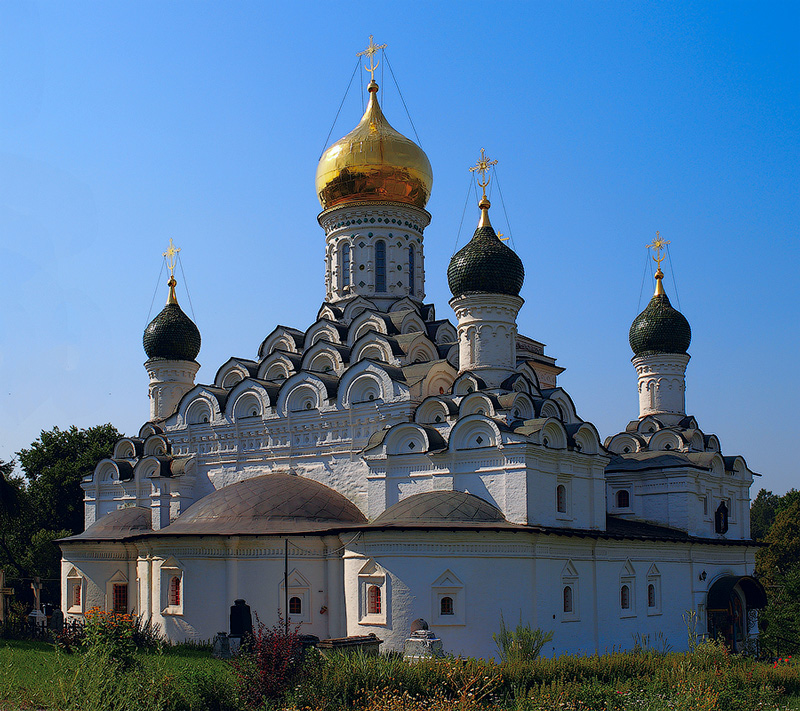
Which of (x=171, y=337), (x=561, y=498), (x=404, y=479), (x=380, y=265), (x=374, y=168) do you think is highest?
(x=374, y=168)

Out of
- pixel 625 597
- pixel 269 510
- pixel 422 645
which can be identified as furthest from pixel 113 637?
pixel 625 597

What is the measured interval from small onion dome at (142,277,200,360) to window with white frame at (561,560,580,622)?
454 inches

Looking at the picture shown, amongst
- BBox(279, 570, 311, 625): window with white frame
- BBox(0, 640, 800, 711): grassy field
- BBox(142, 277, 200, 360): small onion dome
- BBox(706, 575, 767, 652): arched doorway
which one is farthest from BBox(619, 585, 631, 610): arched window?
BBox(142, 277, 200, 360): small onion dome

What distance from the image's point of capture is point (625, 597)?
55.6 ft

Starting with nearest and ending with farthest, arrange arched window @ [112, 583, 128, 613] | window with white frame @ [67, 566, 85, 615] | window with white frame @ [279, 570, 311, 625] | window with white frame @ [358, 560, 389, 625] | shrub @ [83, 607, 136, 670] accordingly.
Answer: shrub @ [83, 607, 136, 670], window with white frame @ [358, 560, 389, 625], window with white frame @ [279, 570, 311, 625], arched window @ [112, 583, 128, 613], window with white frame @ [67, 566, 85, 615]

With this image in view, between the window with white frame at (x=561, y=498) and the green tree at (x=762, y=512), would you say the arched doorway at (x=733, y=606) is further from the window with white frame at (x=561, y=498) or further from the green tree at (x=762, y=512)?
the green tree at (x=762, y=512)

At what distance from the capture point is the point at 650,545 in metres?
17.7

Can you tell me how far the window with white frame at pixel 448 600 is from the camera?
14.1 meters

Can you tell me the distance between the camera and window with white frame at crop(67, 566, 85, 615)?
1920 centimetres

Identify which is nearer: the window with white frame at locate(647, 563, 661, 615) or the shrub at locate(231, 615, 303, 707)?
the shrub at locate(231, 615, 303, 707)

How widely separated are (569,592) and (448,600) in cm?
252

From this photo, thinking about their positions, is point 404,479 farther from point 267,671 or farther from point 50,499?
point 50,499

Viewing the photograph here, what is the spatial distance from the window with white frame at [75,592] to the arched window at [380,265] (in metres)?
9.23

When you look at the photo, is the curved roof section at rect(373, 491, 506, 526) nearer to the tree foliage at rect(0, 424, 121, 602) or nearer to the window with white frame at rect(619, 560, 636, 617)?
the window with white frame at rect(619, 560, 636, 617)
